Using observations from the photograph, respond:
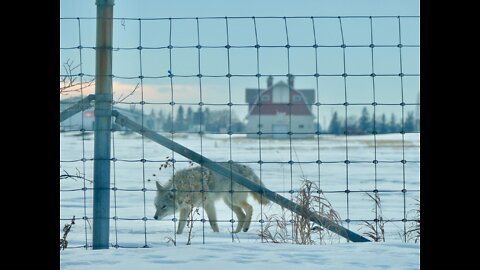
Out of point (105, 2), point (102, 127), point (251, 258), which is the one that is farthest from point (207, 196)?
point (251, 258)

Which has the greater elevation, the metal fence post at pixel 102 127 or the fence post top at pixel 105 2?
the fence post top at pixel 105 2

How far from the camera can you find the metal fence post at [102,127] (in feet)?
14.0

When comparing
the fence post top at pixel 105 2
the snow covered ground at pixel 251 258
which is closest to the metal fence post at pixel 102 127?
the fence post top at pixel 105 2

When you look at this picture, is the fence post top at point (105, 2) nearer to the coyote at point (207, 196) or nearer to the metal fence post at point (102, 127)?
the metal fence post at point (102, 127)

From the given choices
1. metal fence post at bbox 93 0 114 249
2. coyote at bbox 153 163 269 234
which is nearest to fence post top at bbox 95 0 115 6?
metal fence post at bbox 93 0 114 249

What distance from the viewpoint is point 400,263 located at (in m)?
2.78

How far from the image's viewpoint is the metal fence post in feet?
14.0

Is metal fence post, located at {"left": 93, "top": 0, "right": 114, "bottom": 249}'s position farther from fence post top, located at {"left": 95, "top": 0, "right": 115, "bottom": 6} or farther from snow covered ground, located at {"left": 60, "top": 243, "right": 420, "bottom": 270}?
snow covered ground, located at {"left": 60, "top": 243, "right": 420, "bottom": 270}

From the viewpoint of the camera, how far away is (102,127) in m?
4.31

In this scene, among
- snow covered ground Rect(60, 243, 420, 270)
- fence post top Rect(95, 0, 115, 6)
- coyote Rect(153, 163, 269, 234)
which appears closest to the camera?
snow covered ground Rect(60, 243, 420, 270)

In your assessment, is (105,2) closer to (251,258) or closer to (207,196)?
(251,258)
